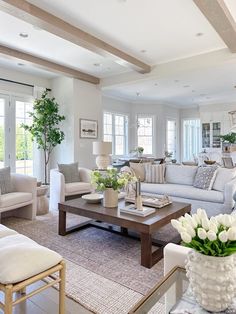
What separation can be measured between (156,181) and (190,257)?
3689mm

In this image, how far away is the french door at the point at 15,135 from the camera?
5711mm

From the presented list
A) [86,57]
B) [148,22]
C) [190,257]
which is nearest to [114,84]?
[86,57]

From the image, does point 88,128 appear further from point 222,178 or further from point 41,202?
point 222,178

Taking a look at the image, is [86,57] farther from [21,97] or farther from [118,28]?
[21,97]

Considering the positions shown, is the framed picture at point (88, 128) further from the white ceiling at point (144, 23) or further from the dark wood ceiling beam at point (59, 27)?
the white ceiling at point (144, 23)

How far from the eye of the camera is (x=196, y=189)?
13.7 feet

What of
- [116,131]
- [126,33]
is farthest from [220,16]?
[116,131]

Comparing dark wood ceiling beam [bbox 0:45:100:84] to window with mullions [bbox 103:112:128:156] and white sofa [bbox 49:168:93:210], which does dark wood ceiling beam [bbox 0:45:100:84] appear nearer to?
white sofa [bbox 49:168:93:210]

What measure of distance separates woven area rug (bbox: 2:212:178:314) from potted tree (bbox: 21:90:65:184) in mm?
2635

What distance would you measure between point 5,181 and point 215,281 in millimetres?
3557

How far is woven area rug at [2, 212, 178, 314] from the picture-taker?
199 centimetres

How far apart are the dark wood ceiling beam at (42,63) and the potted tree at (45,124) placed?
0.82 m

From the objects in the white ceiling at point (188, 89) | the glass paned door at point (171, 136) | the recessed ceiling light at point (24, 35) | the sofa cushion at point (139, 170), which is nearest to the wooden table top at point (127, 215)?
the sofa cushion at point (139, 170)

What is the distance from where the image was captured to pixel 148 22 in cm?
365
